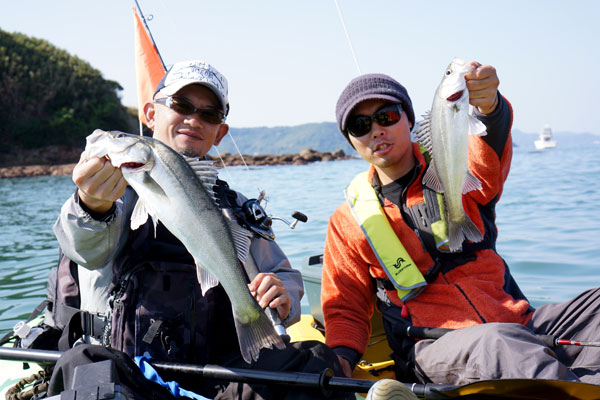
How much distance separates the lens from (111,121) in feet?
161

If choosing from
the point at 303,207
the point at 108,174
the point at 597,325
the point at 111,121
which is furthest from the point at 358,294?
the point at 111,121

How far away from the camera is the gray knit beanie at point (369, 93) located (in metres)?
3.48

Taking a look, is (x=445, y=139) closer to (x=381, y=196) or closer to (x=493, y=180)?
(x=493, y=180)

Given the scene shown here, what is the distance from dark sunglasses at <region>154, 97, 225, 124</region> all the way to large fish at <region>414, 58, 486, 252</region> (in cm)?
129

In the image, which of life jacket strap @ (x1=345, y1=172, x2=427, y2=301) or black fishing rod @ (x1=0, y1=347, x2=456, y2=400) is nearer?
black fishing rod @ (x1=0, y1=347, x2=456, y2=400)

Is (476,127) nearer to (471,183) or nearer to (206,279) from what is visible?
(471,183)

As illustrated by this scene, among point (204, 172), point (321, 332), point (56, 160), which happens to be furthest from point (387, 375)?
point (56, 160)

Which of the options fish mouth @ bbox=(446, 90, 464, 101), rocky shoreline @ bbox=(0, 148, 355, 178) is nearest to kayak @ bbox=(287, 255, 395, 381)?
fish mouth @ bbox=(446, 90, 464, 101)

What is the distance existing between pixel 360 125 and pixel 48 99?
5196 cm

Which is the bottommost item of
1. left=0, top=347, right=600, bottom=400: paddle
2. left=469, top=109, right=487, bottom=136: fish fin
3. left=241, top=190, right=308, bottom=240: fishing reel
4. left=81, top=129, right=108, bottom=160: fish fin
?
left=0, top=347, right=600, bottom=400: paddle

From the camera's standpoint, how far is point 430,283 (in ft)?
11.3

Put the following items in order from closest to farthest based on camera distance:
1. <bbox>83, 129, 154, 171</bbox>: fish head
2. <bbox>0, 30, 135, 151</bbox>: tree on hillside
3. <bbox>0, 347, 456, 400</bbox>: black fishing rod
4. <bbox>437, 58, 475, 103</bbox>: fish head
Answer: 1. <bbox>83, 129, 154, 171</bbox>: fish head
2. <bbox>0, 347, 456, 400</bbox>: black fishing rod
3. <bbox>437, 58, 475, 103</bbox>: fish head
4. <bbox>0, 30, 135, 151</bbox>: tree on hillside

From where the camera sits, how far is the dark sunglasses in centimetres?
316

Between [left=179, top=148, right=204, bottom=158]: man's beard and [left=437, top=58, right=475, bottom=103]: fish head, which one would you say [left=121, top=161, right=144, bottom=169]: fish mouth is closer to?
[left=179, top=148, right=204, bottom=158]: man's beard
